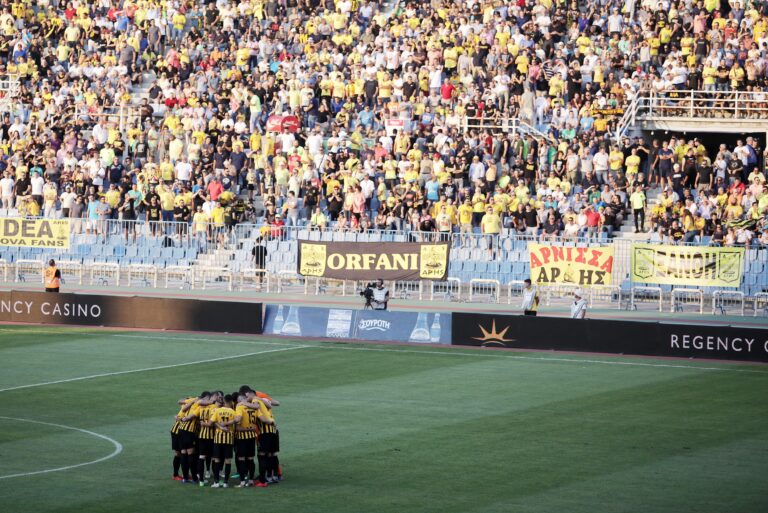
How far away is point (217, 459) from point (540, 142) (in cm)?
2837

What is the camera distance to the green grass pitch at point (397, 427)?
707 inches

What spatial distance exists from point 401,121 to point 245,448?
96.4 ft

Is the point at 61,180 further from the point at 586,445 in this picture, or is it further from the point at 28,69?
the point at 586,445

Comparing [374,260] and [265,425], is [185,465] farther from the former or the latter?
[374,260]

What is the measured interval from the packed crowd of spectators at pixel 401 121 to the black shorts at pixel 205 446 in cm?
2335

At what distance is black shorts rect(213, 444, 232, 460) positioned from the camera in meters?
18.3

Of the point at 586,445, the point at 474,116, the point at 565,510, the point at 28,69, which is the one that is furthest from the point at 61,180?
the point at 565,510

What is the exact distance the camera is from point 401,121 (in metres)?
46.8

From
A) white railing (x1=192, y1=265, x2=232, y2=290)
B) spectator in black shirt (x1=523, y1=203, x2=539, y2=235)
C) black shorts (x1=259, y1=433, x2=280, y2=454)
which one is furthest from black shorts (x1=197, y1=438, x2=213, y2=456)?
white railing (x1=192, y1=265, x2=232, y2=290)

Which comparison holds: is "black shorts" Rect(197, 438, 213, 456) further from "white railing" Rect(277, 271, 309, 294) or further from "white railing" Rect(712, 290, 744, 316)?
"white railing" Rect(277, 271, 309, 294)

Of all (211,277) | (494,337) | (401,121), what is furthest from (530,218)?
(211,277)

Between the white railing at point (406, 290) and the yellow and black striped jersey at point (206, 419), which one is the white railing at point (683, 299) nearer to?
the white railing at point (406, 290)

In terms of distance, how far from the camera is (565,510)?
1730 cm

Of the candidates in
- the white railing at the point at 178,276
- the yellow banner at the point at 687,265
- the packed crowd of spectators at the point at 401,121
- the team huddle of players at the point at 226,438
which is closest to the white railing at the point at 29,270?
the packed crowd of spectators at the point at 401,121
